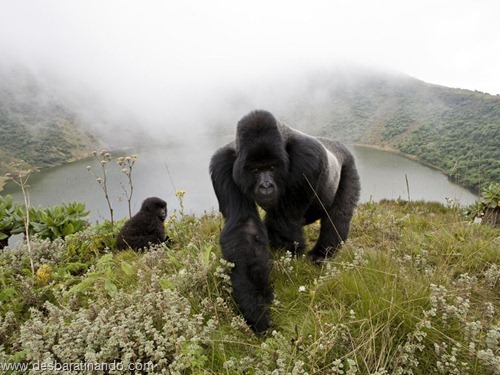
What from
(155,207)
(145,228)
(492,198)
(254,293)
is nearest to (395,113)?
(492,198)

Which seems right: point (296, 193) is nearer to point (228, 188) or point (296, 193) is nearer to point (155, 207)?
point (228, 188)

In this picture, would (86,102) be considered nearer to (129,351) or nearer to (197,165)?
(197,165)

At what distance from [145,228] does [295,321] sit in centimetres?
416

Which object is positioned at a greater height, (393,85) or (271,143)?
(393,85)

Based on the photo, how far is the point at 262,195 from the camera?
Answer: 2.63m

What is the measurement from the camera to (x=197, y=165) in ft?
97.1

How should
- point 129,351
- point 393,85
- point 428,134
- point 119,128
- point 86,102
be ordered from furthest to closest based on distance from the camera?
point 86,102 < point 393,85 < point 119,128 < point 428,134 < point 129,351

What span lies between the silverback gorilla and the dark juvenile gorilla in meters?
2.35

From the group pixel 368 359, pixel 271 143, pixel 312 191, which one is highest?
pixel 271 143

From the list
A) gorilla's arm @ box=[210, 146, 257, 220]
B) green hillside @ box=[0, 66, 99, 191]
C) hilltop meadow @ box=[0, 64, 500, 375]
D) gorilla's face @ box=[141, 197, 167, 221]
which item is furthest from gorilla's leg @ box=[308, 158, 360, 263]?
green hillside @ box=[0, 66, 99, 191]

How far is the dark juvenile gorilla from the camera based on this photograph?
196 inches

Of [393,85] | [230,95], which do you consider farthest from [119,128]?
[393,85]

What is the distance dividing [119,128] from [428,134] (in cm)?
6495

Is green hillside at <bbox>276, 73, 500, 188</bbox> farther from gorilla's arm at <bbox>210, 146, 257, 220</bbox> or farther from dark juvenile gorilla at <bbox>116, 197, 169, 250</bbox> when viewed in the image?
gorilla's arm at <bbox>210, 146, 257, 220</bbox>
